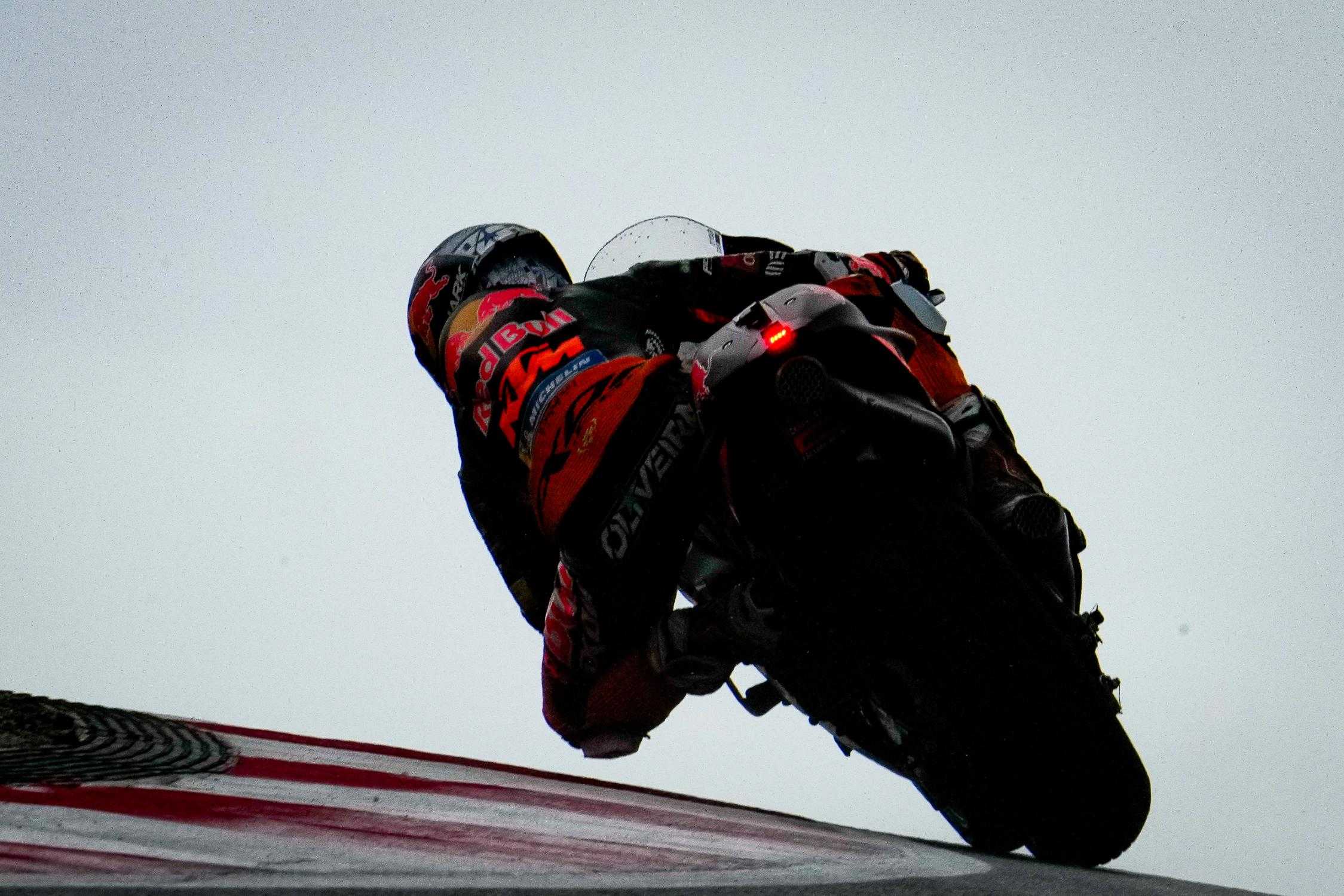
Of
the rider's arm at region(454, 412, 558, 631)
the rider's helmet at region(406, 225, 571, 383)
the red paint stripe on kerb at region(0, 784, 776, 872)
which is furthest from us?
the rider's arm at region(454, 412, 558, 631)

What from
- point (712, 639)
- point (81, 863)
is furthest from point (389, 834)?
point (712, 639)

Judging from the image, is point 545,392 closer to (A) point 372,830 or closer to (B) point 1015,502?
(B) point 1015,502

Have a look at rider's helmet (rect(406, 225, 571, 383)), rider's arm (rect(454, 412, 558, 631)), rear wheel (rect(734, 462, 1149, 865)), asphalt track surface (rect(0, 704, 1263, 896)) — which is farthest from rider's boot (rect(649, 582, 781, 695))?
rider's helmet (rect(406, 225, 571, 383))

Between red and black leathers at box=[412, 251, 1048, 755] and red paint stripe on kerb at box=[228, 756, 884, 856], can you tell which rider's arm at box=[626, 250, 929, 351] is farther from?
red paint stripe on kerb at box=[228, 756, 884, 856]

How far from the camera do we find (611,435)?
2.30 m

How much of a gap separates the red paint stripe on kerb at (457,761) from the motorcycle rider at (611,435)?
0.69 feet

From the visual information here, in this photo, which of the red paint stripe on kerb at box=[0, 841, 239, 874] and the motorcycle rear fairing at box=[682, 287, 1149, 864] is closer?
the red paint stripe on kerb at box=[0, 841, 239, 874]

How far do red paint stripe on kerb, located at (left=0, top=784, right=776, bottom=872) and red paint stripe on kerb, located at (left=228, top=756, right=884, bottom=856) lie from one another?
29cm

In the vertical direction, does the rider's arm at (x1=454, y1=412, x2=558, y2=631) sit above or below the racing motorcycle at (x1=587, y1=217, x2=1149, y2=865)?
above

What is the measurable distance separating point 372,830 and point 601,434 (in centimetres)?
87

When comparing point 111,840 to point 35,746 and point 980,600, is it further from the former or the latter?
point 980,600

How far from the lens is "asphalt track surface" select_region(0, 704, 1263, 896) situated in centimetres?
126

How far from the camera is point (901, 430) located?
2.08m

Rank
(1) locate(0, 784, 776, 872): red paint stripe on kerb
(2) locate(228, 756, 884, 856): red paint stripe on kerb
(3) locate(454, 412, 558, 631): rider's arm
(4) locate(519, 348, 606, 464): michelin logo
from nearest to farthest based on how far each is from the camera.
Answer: (1) locate(0, 784, 776, 872): red paint stripe on kerb
(2) locate(228, 756, 884, 856): red paint stripe on kerb
(4) locate(519, 348, 606, 464): michelin logo
(3) locate(454, 412, 558, 631): rider's arm
